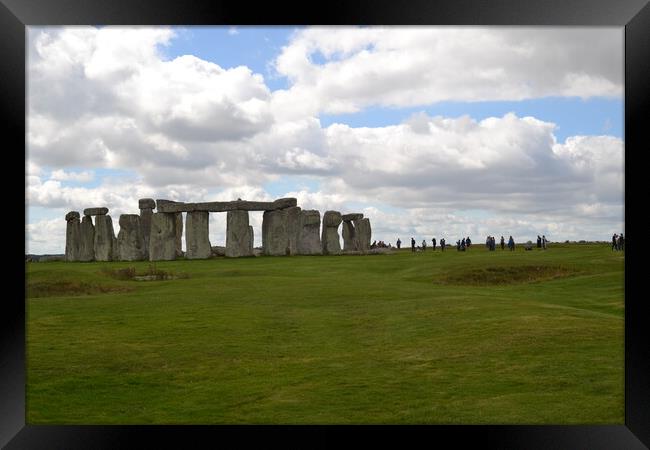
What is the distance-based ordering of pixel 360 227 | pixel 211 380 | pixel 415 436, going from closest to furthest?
pixel 415 436
pixel 211 380
pixel 360 227

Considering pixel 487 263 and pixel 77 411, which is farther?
pixel 487 263

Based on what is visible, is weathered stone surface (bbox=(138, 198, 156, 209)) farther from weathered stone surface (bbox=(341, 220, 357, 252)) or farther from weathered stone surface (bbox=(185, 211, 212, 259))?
weathered stone surface (bbox=(341, 220, 357, 252))

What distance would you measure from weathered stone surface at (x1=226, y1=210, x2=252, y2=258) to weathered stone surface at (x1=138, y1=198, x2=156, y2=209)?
15.9ft

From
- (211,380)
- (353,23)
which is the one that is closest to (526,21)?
(353,23)

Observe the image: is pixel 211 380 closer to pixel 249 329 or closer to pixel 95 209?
pixel 249 329

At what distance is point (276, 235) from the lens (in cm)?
3566

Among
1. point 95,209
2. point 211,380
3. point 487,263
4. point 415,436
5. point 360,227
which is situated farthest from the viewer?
point 360,227

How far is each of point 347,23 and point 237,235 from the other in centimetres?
3023

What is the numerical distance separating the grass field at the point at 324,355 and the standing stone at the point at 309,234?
15351 mm

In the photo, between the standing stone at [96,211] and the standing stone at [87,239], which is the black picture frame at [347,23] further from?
the standing stone at [87,239]

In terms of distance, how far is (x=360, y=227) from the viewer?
39.6 meters

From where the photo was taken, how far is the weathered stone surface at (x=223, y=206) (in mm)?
35062

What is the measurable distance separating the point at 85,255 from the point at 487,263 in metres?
22.4

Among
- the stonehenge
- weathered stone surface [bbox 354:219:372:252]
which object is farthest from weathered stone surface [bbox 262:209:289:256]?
weathered stone surface [bbox 354:219:372:252]
